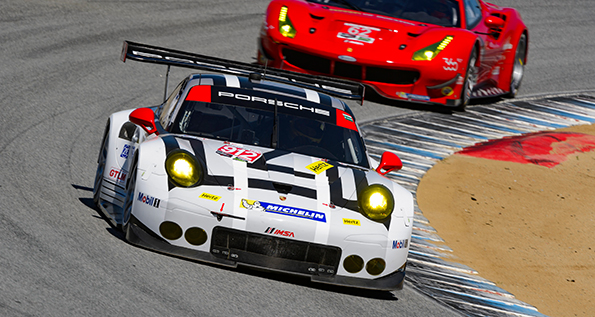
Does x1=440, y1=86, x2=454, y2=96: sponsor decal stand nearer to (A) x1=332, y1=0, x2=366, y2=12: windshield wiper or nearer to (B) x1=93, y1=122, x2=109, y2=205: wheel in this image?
(A) x1=332, y1=0, x2=366, y2=12: windshield wiper

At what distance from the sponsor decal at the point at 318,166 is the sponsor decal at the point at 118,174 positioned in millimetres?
1275

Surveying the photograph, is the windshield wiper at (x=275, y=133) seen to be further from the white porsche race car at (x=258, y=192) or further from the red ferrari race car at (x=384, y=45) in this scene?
the red ferrari race car at (x=384, y=45)

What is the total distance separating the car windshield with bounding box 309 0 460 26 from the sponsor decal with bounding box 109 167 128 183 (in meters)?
5.51

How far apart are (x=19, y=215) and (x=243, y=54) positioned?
6.98 metres

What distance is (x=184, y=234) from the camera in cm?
504

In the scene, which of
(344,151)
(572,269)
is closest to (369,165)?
(344,151)

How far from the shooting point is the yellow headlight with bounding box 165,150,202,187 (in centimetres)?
512

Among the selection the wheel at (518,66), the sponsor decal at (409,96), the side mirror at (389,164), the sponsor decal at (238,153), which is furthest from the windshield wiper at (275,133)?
the wheel at (518,66)

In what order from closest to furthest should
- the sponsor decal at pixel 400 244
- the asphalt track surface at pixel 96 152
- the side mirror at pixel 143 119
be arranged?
the asphalt track surface at pixel 96 152 → the sponsor decal at pixel 400 244 → the side mirror at pixel 143 119

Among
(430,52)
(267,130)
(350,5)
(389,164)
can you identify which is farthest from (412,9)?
(267,130)

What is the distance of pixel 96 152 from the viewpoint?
25.4 feet

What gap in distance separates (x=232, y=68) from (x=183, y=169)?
1914 mm

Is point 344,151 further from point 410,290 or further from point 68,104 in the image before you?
point 68,104

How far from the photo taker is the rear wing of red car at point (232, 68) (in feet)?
21.5
